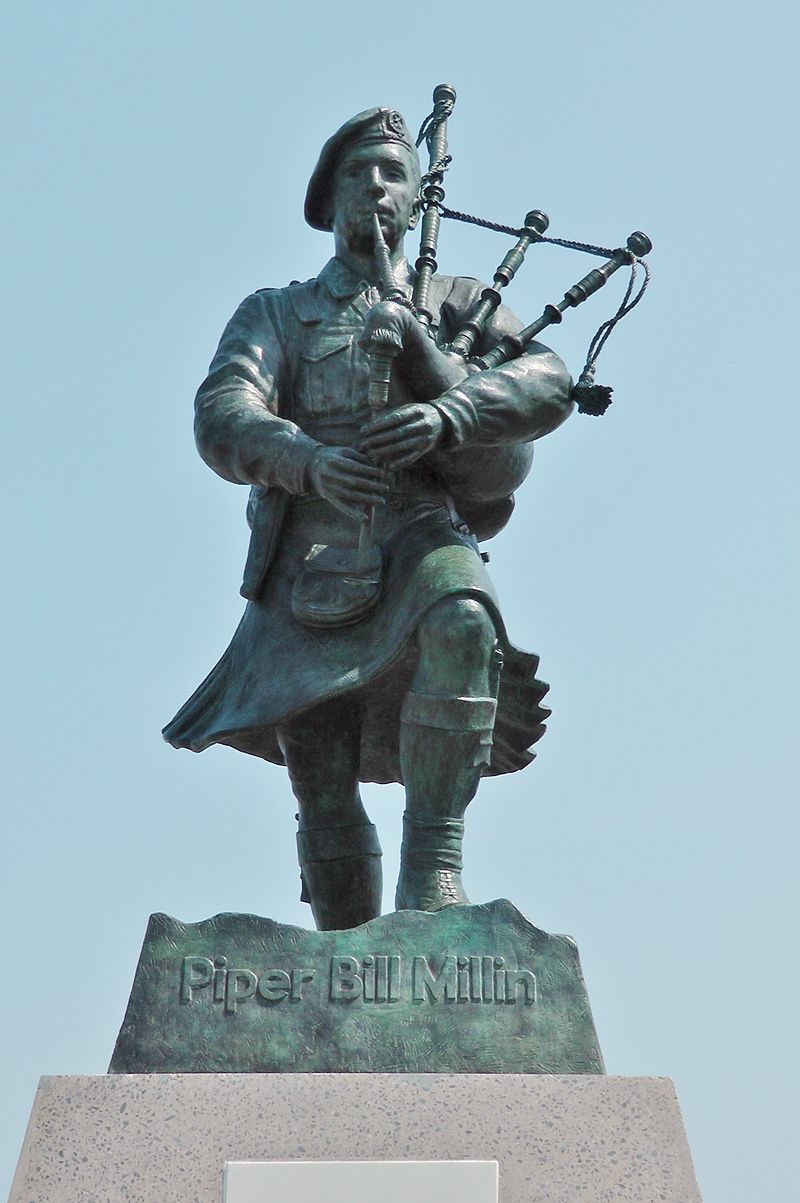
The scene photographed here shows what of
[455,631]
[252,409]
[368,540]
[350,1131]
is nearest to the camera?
[350,1131]

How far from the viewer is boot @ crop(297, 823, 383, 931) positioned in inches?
238

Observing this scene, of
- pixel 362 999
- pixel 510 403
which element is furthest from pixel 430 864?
pixel 510 403

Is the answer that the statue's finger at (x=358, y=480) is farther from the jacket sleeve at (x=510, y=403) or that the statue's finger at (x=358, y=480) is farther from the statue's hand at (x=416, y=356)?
the statue's hand at (x=416, y=356)

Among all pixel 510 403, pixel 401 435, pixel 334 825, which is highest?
pixel 510 403

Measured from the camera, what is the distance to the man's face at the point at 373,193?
623 centimetres

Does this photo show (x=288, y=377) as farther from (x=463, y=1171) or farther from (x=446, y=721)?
(x=463, y=1171)

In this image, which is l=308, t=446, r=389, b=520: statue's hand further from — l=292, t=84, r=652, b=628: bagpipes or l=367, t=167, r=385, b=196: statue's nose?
l=367, t=167, r=385, b=196: statue's nose

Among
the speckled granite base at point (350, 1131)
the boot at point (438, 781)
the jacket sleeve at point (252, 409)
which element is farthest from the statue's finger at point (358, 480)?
the speckled granite base at point (350, 1131)

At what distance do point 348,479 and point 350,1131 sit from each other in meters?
1.81

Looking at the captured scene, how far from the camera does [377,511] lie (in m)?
6.00

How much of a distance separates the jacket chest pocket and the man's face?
14.1 inches

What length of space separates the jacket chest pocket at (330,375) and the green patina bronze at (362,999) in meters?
1.64

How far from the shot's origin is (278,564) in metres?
6.09

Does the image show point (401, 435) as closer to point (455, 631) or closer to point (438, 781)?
point (455, 631)
